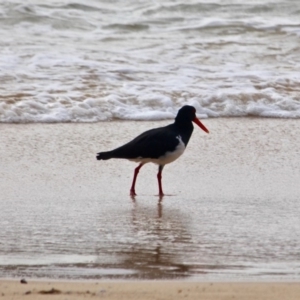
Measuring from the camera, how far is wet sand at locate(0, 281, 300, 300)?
3.11m

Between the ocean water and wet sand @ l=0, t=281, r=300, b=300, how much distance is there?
4338mm

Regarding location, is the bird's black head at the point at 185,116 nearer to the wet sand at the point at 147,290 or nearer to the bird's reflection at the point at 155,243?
the bird's reflection at the point at 155,243

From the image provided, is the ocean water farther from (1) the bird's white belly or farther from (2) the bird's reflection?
(2) the bird's reflection

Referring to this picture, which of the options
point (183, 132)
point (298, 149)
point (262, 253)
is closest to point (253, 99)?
point (298, 149)

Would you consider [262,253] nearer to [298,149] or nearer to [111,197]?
[111,197]

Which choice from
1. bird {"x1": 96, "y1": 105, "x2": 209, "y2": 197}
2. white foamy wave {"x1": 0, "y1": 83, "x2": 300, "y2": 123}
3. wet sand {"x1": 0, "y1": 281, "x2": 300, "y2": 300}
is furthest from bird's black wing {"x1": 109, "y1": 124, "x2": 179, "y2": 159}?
wet sand {"x1": 0, "y1": 281, "x2": 300, "y2": 300}

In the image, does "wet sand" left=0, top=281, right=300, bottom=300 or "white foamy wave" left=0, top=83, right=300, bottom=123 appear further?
"white foamy wave" left=0, top=83, right=300, bottom=123

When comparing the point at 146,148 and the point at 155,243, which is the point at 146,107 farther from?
the point at 155,243

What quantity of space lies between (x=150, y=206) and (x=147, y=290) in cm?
203

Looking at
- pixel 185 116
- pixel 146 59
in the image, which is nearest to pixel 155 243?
pixel 185 116

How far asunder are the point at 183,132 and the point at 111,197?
38.4 inches

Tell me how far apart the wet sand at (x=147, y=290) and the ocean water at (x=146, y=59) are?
4.34 meters

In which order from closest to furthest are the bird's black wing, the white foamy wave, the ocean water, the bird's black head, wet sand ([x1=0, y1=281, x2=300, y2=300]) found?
wet sand ([x1=0, y1=281, x2=300, y2=300])
the bird's black wing
the bird's black head
the white foamy wave
the ocean water

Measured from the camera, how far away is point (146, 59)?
32.2 feet
